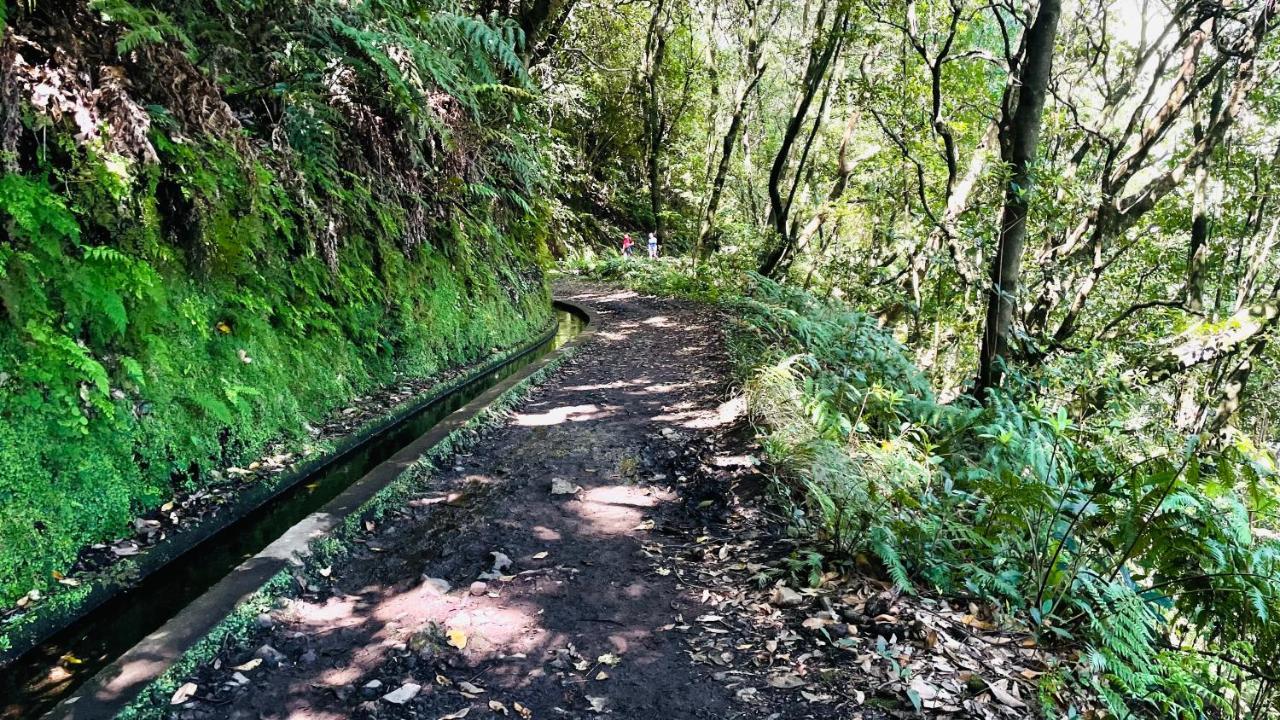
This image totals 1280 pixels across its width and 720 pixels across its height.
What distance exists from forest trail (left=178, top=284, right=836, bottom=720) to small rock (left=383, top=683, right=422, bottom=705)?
0.01 metres

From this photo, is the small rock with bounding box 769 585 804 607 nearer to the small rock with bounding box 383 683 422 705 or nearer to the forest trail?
the forest trail

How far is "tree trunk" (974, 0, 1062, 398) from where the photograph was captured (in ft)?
17.7

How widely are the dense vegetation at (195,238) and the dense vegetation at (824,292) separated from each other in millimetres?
21

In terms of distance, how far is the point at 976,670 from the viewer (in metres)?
2.47

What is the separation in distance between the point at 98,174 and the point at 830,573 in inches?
171

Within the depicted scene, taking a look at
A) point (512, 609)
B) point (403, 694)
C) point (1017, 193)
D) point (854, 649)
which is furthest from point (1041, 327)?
point (403, 694)

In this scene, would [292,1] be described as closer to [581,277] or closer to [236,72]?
Answer: [236,72]

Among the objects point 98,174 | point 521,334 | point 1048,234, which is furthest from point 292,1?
point 1048,234

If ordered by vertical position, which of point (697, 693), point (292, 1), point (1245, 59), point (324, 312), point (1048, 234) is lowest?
point (697, 693)

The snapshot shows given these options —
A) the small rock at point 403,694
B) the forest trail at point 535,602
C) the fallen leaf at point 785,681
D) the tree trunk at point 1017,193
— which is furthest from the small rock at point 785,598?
the tree trunk at point 1017,193

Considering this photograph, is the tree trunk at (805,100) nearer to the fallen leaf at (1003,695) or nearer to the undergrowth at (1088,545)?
the undergrowth at (1088,545)

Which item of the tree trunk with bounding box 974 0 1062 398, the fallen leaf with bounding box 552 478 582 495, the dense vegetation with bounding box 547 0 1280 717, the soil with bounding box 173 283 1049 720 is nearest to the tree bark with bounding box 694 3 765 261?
the dense vegetation with bounding box 547 0 1280 717

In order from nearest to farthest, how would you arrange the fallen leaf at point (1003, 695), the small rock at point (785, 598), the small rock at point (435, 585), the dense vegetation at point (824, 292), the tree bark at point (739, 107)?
the fallen leaf at point (1003, 695)
the dense vegetation at point (824, 292)
the small rock at point (785, 598)
the small rock at point (435, 585)
the tree bark at point (739, 107)

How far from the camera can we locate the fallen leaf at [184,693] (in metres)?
2.45
